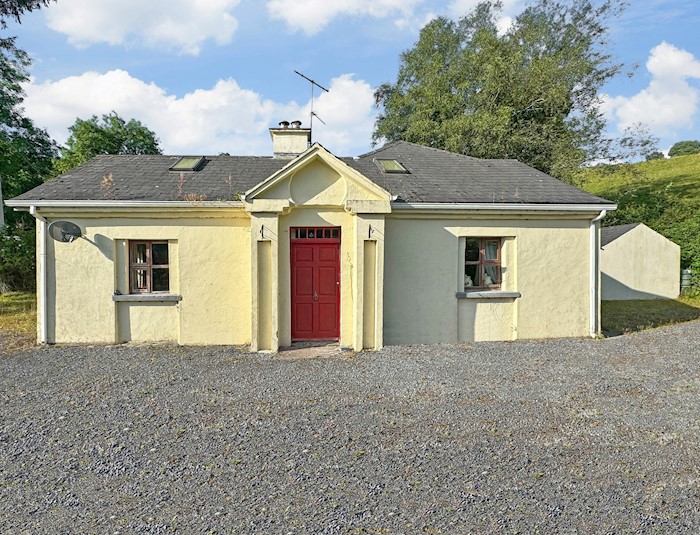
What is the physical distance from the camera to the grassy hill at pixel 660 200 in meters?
19.4

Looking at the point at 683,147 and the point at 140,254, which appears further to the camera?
the point at 683,147

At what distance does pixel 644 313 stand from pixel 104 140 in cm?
2880

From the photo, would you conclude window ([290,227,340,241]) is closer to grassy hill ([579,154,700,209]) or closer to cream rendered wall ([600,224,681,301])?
cream rendered wall ([600,224,681,301])

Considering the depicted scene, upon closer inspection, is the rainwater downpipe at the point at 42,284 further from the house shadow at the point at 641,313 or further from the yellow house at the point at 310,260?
the house shadow at the point at 641,313

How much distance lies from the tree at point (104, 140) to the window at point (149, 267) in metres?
17.1

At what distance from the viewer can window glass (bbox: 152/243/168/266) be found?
32.7 feet

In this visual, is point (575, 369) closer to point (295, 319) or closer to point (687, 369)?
point (687, 369)

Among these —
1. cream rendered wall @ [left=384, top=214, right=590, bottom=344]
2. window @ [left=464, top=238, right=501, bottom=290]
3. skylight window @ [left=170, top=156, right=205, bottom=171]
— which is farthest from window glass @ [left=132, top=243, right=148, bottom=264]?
window @ [left=464, top=238, right=501, bottom=290]

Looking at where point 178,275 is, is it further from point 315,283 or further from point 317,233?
point 317,233

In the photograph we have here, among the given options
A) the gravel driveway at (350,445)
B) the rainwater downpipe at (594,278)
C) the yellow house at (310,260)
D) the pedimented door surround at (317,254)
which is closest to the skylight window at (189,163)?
the yellow house at (310,260)

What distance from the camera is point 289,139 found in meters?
12.8

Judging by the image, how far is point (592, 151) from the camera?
26.4m

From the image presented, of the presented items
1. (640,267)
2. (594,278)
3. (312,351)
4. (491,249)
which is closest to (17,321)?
(312,351)

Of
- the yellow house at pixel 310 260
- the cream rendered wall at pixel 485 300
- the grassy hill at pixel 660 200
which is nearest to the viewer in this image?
the yellow house at pixel 310 260
